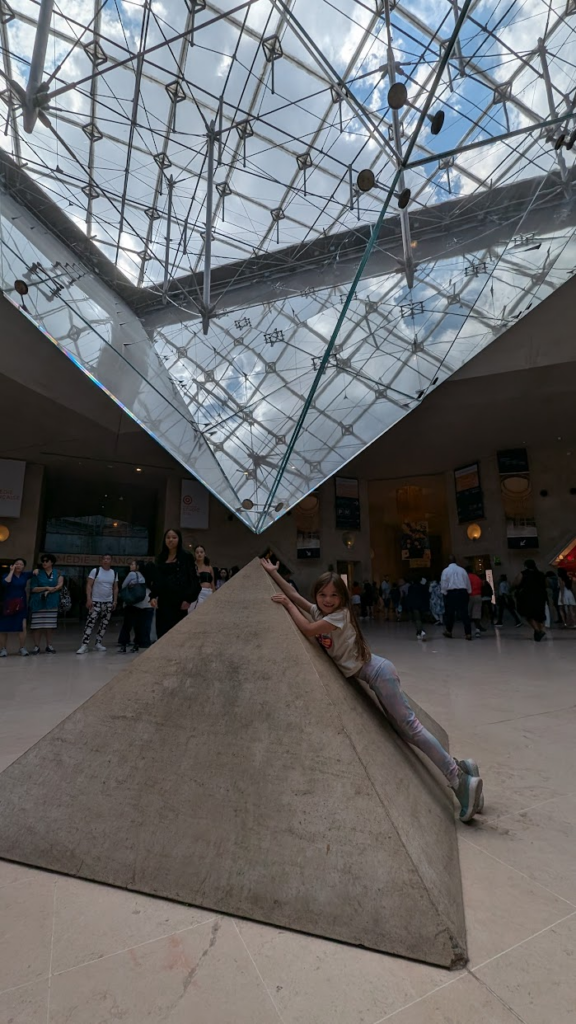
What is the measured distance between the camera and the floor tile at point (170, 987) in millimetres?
912

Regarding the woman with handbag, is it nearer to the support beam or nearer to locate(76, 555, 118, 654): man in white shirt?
locate(76, 555, 118, 654): man in white shirt

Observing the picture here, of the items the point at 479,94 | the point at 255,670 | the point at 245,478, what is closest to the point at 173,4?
the point at 479,94

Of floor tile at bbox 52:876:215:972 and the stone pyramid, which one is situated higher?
the stone pyramid

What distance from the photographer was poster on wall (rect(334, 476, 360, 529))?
2053cm

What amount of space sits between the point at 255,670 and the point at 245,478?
625 cm

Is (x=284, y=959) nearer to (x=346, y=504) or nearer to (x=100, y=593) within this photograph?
(x=100, y=593)

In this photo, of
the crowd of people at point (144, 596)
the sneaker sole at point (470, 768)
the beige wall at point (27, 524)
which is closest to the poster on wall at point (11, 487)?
the beige wall at point (27, 524)

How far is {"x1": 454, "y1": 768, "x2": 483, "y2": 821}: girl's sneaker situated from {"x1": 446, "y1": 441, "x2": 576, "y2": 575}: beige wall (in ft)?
57.5

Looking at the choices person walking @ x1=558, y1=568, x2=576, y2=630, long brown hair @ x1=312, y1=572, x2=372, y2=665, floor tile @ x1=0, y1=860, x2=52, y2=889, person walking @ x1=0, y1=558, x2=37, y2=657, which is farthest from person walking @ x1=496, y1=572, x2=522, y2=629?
floor tile @ x1=0, y1=860, x2=52, y2=889

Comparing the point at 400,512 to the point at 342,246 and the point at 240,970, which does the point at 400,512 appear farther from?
the point at 240,970

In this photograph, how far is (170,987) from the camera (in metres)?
0.99

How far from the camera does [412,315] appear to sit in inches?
290

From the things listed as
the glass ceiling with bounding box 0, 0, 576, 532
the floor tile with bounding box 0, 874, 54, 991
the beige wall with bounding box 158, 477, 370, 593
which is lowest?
the floor tile with bounding box 0, 874, 54, 991

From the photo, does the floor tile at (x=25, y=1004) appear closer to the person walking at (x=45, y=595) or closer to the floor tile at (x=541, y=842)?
the floor tile at (x=541, y=842)
